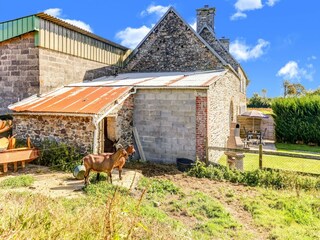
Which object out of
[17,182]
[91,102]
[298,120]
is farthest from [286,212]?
[298,120]

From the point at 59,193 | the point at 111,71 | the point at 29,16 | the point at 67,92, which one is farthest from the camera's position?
the point at 111,71

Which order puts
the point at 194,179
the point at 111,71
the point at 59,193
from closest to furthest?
the point at 59,193 → the point at 194,179 → the point at 111,71

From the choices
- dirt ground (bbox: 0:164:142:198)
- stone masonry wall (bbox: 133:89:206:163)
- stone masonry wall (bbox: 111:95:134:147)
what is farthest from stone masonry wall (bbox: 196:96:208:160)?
stone masonry wall (bbox: 111:95:134:147)

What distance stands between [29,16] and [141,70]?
8.65 meters

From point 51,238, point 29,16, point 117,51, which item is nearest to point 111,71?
point 117,51

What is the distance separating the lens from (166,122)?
1280 centimetres

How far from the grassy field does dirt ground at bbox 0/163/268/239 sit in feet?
0.12

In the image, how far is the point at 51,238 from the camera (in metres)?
3.21

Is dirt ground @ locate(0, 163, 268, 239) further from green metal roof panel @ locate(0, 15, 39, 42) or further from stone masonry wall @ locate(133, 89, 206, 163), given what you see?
green metal roof panel @ locate(0, 15, 39, 42)

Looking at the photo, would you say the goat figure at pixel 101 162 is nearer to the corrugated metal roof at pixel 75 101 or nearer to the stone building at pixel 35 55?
the corrugated metal roof at pixel 75 101

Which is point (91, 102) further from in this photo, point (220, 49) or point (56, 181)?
point (220, 49)

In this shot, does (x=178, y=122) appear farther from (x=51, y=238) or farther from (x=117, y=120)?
(x=51, y=238)

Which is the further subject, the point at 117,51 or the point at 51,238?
the point at 117,51

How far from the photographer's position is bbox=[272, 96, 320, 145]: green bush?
68.4 feet
